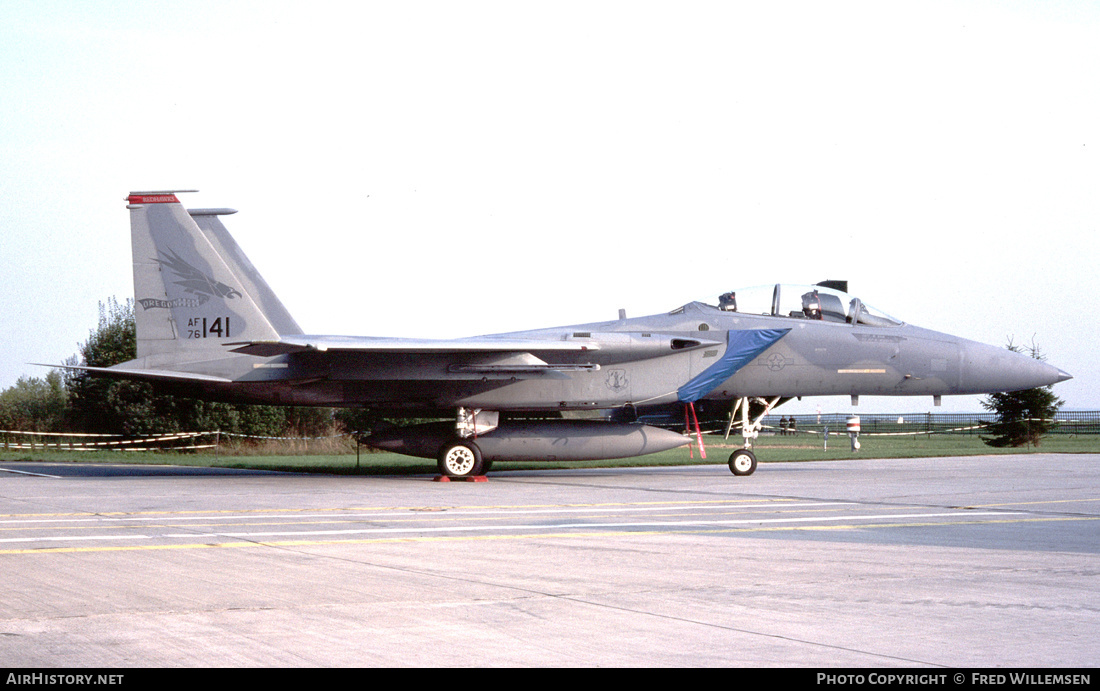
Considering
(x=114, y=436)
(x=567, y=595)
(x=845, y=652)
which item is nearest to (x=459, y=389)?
(x=567, y=595)

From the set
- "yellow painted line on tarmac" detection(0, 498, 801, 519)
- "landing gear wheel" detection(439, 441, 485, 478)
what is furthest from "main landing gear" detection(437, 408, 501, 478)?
"yellow painted line on tarmac" detection(0, 498, 801, 519)

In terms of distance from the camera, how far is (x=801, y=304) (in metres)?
19.0

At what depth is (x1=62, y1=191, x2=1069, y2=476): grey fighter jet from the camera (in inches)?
713

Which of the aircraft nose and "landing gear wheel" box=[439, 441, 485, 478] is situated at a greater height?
the aircraft nose

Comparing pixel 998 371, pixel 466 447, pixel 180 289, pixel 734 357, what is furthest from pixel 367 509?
pixel 998 371

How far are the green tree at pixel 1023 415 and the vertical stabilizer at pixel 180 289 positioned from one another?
25.8m

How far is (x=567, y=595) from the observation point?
6094mm

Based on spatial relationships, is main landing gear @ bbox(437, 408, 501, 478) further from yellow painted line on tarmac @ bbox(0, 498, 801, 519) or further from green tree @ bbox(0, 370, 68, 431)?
green tree @ bbox(0, 370, 68, 431)

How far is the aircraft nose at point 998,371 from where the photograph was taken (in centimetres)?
1872

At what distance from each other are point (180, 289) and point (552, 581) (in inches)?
532

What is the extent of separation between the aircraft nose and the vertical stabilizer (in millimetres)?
12491

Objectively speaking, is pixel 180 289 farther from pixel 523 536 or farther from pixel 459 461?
pixel 523 536
